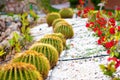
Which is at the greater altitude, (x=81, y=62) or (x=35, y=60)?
(x=35, y=60)

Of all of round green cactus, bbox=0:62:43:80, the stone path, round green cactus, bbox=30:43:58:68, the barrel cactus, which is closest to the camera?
round green cactus, bbox=0:62:43:80

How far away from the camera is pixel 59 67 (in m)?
9.45

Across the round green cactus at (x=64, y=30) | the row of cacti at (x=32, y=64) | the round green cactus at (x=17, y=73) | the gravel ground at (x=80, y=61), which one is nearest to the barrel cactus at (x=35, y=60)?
the row of cacti at (x=32, y=64)

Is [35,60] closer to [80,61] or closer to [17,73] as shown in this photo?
[17,73]

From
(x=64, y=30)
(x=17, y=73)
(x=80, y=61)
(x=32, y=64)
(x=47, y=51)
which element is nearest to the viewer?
(x=17, y=73)

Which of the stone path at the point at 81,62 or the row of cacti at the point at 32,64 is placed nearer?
the row of cacti at the point at 32,64

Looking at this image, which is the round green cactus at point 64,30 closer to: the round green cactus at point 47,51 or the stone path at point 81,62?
the stone path at point 81,62

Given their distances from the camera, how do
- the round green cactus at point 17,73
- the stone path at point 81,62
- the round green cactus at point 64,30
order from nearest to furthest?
1. the round green cactus at point 17,73
2. the stone path at point 81,62
3. the round green cactus at point 64,30

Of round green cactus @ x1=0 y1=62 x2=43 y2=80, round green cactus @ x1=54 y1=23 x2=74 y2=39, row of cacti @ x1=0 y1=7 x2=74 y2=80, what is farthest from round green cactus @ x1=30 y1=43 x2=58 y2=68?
round green cactus @ x1=54 y1=23 x2=74 y2=39

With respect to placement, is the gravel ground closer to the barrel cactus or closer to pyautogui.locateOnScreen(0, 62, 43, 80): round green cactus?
the barrel cactus

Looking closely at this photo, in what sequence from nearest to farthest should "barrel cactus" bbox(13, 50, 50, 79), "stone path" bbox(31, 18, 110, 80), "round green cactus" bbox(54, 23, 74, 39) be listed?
1. "barrel cactus" bbox(13, 50, 50, 79)
2. "stone path" bbox(31, 18, 110, 80)
3. "round green cactus" bbox(54, 23, 74, 39)

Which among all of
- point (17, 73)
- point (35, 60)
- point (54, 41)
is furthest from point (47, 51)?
point (17, 73)

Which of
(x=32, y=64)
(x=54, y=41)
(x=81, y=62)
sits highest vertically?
(x=54, y=41)

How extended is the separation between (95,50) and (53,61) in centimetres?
207
